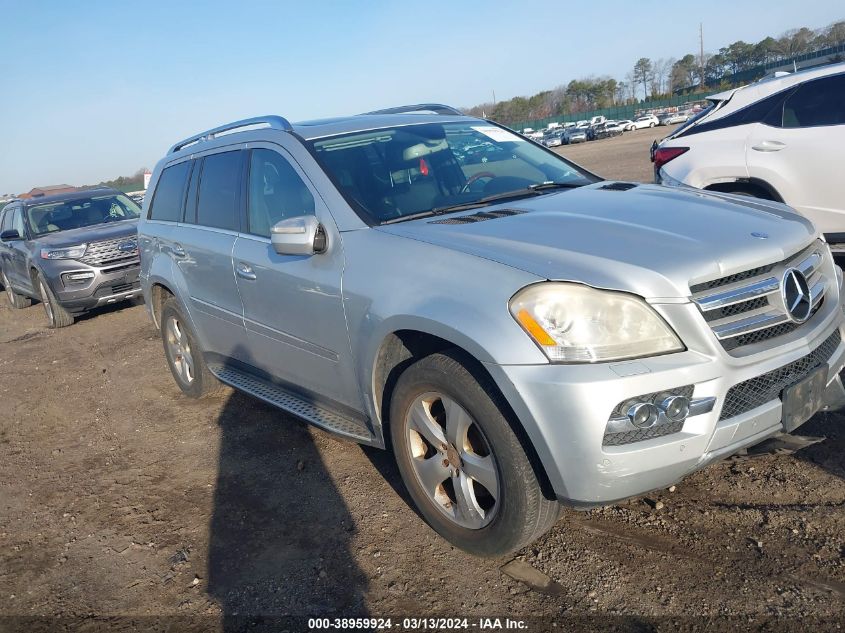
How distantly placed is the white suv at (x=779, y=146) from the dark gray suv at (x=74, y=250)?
6726 millimetres

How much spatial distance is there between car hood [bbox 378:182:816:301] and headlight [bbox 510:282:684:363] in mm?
59

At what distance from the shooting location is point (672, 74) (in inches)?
3836

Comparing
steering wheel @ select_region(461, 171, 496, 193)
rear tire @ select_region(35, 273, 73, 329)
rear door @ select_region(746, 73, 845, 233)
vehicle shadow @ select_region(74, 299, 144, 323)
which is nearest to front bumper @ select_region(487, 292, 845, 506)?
steering wheel @ select_region(461, 171, 496, 193)

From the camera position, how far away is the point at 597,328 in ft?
8.04

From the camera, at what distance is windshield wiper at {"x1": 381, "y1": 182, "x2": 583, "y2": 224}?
3.46 m

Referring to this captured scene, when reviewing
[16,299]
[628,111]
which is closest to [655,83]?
[628,111]

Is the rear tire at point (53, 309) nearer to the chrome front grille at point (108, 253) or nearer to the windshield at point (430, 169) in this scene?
the chrome front grille at point (108, 253)

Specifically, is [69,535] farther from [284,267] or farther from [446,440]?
[446,440]

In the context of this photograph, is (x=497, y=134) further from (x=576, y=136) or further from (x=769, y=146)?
(x=576, y=136)

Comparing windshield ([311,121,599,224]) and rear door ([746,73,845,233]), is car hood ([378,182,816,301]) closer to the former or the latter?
windshield ([311,121,599,224])

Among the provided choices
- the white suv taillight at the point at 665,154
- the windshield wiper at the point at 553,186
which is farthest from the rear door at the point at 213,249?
the white suv taillight at the point at 665,154

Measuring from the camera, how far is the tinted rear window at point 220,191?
4363 mm

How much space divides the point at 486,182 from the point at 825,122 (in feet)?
12.0

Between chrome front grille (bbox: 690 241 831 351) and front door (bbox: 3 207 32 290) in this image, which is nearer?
chrome front grille (bbox: 690 241 831 351)
